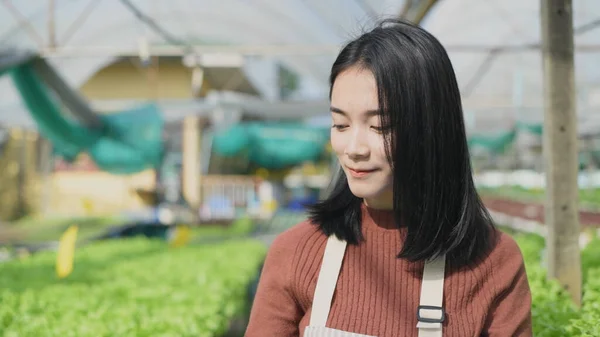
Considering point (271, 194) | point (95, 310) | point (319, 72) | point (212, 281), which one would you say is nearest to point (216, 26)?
point (319, 72)

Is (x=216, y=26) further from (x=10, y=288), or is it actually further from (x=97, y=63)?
(x=10, y=288)

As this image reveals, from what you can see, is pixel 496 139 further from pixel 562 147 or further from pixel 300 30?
pixel 562 147

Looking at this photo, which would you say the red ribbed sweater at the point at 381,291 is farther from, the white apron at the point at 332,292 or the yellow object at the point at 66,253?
the yellow object at the point at 66,253

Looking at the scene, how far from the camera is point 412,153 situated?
1.52 meters

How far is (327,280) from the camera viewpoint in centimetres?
158

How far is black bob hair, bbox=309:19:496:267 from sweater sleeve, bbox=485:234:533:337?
48 millimetres

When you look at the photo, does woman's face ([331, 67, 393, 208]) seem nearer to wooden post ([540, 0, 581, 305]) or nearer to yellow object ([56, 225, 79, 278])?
wooden post ([540, 0, 581, 305])

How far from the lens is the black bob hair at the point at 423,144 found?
4.94 ft

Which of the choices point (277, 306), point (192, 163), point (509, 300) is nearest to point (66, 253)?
point (277, 306)

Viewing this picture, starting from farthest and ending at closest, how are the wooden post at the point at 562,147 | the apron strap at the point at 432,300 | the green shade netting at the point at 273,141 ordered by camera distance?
the green shade netting at the point at 273,141, the wooden post at the point at 562,147, the apron strap at the point at 432,300

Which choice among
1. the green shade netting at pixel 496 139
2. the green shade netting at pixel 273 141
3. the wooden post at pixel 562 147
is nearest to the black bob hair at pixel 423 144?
the wooden post at pixel 562 147

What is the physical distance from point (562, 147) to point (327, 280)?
1.71 metres

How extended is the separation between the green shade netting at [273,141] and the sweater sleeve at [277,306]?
36.1 ft

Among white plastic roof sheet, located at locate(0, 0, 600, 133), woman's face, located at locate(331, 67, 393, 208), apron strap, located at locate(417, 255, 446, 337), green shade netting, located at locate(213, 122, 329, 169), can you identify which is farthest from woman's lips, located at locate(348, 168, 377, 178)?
green shade netting, located at locate(213, 122, 329, 169)
